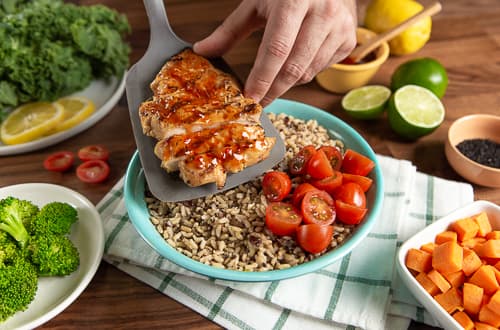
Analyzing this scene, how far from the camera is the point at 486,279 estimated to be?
1.54 metres

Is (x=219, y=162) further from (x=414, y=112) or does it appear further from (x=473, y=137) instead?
(x=473, y=137)

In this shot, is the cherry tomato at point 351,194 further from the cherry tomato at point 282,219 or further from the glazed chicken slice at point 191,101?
the glazed chicken slice at point 191,101

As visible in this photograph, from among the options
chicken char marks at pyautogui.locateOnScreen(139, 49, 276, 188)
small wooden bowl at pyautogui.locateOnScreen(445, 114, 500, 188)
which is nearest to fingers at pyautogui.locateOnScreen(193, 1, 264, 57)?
chicken char marks at pyautogui.locateOnScreen(139, 49, 276, 188)

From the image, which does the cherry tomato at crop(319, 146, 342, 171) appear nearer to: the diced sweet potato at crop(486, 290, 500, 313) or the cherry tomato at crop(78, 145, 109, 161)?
the diced sweet potato at crop(486, 290, 500, 313)

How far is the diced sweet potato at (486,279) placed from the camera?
154 cm

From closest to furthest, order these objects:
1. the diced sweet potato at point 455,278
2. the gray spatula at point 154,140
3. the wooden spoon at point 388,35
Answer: the diced sweet potato at point 455,278 < the gray spatula at point 154,140 < the wooden spoon at point 388,35

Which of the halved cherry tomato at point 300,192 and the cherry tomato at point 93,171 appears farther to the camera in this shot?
the cherry tomato at point 93,171

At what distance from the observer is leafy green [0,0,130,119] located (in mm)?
2430

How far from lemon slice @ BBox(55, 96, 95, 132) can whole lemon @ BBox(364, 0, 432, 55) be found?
5.70 ft

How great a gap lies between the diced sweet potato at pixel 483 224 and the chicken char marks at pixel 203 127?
2.76 ft

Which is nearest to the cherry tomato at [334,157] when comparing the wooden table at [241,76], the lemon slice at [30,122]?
the wooden table at [241,76]

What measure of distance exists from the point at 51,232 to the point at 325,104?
1561 millimetres

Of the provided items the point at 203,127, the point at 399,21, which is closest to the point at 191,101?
the point at 203,127

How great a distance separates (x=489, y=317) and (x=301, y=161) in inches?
33.8
